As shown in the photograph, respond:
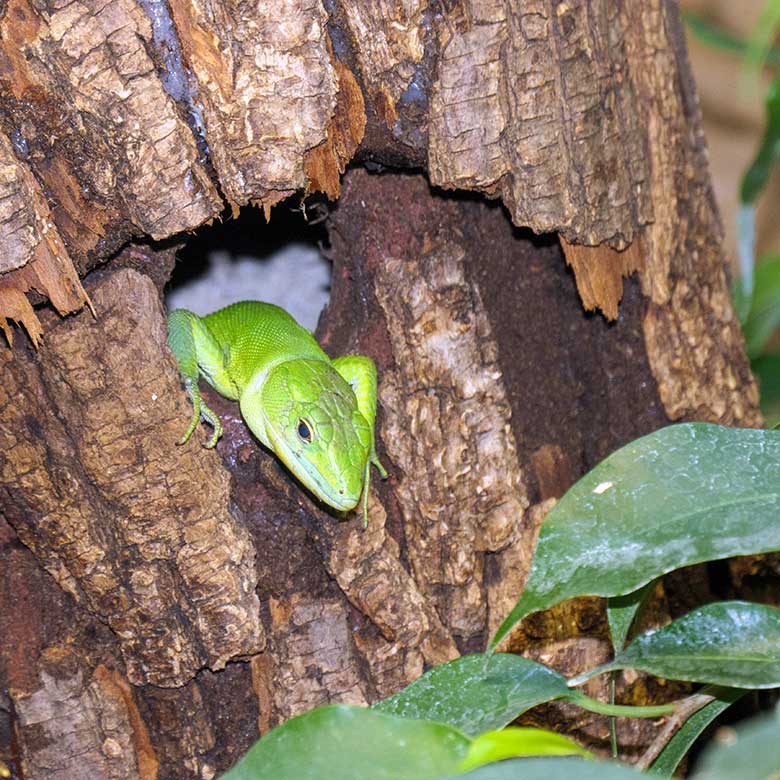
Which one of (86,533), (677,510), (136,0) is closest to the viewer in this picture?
(677,510)

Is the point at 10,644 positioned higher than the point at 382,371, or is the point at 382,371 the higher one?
the point at 382,371

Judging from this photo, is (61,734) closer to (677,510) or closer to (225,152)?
(225,152)

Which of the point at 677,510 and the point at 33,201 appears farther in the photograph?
the point at 33,201

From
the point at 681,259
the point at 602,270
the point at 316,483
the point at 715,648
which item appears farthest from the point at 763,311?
the point at 715,648

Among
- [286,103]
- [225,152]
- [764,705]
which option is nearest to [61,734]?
[225,152]

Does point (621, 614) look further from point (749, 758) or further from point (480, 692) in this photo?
point (749, 758)

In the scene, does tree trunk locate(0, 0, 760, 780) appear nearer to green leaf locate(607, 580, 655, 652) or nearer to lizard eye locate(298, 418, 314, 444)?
lizard eye locate(298, 418, 314, 444)

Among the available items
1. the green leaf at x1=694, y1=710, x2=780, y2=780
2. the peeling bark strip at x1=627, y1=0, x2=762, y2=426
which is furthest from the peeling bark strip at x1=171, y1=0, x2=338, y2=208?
the green leaf at x1=694, y1=710, x2=780, y2=780
